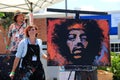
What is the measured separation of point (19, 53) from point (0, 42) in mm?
4521

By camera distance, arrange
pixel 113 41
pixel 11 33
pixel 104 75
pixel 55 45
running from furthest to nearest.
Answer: pixel 113 41 → pixel 104 75 → pixel 11 33 → pixel 55 45

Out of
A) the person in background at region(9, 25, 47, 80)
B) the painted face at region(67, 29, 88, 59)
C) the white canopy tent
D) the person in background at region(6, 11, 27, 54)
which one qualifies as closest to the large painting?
the painted face at region(67, 29, 88, 59)

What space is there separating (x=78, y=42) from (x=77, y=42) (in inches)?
0.7

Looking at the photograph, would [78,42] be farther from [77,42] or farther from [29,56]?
[29,56]

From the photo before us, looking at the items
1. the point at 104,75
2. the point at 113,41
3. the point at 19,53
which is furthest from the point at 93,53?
the point at 113,41

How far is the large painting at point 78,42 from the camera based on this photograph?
23.5 ft

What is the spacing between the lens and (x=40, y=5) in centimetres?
1262

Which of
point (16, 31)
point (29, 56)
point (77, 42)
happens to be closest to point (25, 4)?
point (16, 31)

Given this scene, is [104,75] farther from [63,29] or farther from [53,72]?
[63,29]

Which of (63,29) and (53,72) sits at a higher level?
(63,29)

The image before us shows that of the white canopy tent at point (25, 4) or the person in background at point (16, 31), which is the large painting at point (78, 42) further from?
the white canopy tent at point (25, 4)

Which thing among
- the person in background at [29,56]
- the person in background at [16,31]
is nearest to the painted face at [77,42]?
the person in background at [29,56]

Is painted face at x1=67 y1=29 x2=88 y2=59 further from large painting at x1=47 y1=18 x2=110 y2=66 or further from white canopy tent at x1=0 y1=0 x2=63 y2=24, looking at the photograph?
white canopy tent at x1=0 y1=0 x2=63 y2=24

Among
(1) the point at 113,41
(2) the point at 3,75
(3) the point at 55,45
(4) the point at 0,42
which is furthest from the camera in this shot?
(1) the point at 113,41
